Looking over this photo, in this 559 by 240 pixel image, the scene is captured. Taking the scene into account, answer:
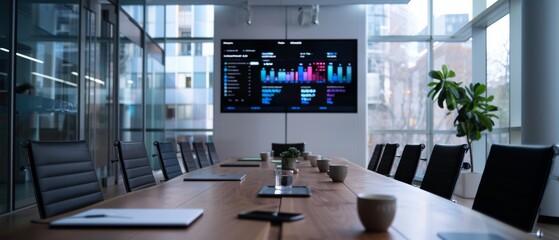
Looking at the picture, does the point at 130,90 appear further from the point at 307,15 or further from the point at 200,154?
the point at 200,154

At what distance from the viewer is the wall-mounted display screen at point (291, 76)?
26.2 ft

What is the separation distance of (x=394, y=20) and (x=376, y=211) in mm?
8458

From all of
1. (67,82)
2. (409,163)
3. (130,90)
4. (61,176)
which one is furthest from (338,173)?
(130,90)

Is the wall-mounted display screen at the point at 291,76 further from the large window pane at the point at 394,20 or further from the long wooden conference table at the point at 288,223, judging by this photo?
the long wooden conference table at the point at 288,223

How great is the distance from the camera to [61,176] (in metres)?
2.01

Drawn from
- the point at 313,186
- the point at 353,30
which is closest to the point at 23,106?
the point at 313,186

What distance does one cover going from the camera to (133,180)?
286cm

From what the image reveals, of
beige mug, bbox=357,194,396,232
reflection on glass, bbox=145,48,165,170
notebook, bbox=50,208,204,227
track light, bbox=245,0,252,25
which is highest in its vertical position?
track light, bbox=245,0,252,25

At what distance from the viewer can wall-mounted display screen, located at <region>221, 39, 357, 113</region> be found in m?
7.98

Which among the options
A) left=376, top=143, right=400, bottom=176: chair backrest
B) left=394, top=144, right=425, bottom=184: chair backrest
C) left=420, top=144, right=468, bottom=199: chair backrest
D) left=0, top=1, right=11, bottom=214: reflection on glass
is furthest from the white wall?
left=420, top=144, right=468, bottom=199: chair backrest

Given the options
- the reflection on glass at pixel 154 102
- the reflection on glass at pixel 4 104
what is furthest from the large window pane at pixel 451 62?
the reflection on glass at pixel 4 104

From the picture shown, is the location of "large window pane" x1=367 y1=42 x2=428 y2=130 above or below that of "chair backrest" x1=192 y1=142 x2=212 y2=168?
above

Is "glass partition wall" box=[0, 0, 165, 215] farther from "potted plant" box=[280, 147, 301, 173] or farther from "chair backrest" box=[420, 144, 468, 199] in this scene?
"chair backrest" box=[420, 144, 468, 199]

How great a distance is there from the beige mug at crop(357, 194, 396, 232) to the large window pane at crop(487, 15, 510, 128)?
262 inches
